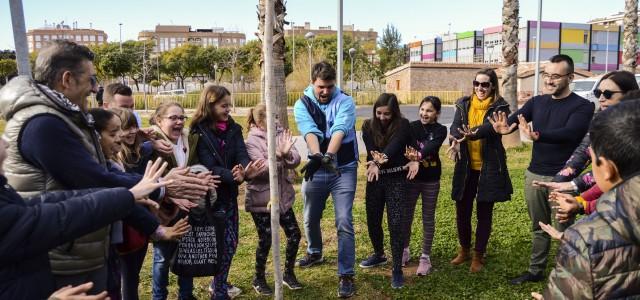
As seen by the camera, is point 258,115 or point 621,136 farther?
point 258,115

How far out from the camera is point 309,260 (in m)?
5.11

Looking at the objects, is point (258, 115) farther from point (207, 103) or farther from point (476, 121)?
point (476, 121)

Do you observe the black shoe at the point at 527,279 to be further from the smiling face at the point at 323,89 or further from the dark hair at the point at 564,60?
the smiling face at the point at 323,89

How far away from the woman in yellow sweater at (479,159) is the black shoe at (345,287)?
122 cm

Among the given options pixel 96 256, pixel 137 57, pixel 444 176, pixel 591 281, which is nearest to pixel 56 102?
pixel 96 256

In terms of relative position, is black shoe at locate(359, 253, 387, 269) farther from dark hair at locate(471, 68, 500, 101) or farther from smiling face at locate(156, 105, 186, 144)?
smiling face at locate(156, 105, 186, 144)

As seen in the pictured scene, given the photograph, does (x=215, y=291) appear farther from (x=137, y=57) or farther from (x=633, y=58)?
(x=137, y=57)

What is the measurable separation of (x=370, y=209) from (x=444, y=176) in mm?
5081

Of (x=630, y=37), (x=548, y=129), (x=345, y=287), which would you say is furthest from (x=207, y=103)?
(x=630, y=37)

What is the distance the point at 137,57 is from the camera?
48.6 meters

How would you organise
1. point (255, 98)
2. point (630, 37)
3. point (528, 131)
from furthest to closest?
point (255, 98)
point (630, 37)
point (528, 131)

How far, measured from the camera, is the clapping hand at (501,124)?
14.4ft

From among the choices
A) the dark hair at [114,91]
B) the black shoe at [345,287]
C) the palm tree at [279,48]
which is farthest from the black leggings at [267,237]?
the palm tree at [279,48]

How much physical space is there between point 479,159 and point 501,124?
1.72 feet
